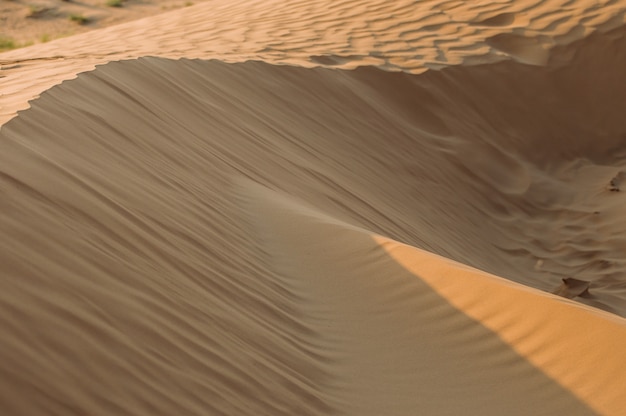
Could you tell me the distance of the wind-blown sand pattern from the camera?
2785 mm

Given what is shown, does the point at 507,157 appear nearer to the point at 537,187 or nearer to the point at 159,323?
the point at 537,187

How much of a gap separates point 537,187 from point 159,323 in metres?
6.40

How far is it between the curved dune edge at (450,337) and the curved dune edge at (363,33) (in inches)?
157

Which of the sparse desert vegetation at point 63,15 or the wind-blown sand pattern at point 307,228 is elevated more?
the sparse desert vegetation at point 63,15

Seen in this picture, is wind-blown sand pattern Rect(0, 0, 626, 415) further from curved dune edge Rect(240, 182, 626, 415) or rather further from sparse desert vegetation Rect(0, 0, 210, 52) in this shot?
sparse desert vegetation Rect(0, 0, 210, 52)

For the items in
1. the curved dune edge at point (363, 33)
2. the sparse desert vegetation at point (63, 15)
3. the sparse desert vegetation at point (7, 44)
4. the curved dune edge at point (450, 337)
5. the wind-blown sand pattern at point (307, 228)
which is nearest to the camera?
the wind-blown sand pattern at point (307, 228)

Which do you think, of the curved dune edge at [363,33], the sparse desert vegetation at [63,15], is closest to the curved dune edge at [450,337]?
the curved dune edge at [363,33]

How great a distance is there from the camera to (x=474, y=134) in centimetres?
902

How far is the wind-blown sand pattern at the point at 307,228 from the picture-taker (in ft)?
9.14

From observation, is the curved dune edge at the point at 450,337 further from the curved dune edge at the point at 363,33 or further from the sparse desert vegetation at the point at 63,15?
the sparse desert vegetation at the point at 63,15

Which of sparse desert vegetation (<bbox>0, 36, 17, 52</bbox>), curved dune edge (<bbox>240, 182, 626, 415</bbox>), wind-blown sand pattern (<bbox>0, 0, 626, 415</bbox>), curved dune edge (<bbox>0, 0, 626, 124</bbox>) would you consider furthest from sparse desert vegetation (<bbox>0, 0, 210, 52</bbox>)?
curved dune edge (<bbox>240, 182, 626, 415</bbox>)

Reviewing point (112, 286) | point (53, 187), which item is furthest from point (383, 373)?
point (53, 187)

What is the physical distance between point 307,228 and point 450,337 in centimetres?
137

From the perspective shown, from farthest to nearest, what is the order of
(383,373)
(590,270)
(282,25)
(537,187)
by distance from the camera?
(282,25)
(537,187)
(590,270)
(383,373)
